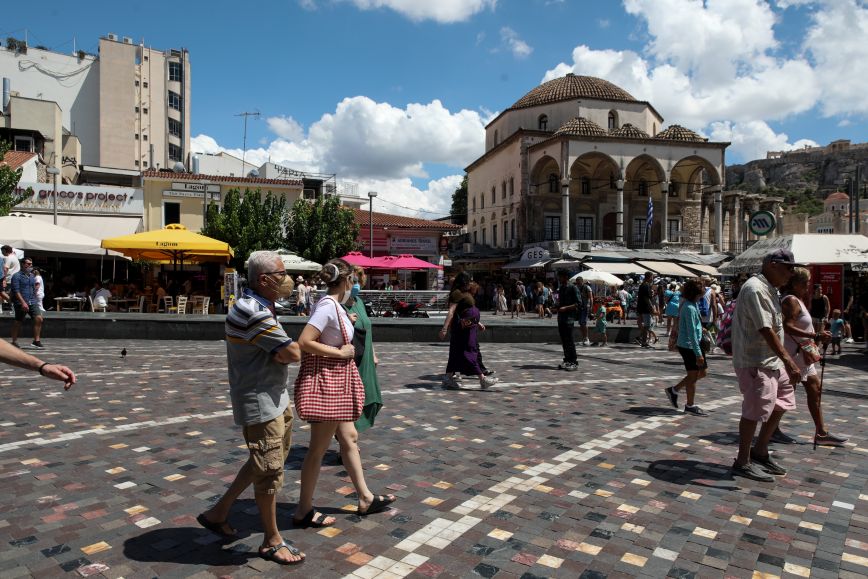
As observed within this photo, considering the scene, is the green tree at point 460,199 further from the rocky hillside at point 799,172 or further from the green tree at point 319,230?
the rocky hillside at point 799,172

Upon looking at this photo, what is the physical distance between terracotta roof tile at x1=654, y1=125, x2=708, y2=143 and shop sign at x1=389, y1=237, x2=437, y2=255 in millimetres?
16689

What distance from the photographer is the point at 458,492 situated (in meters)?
4.37


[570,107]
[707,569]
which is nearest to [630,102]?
[570,107]

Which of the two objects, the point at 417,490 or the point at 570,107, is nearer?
the point at 417,490

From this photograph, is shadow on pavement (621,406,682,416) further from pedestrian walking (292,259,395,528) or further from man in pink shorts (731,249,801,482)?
pedestrian walking (292,259,395,528)

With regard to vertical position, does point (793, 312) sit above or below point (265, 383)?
above

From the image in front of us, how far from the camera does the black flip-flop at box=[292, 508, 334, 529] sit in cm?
368

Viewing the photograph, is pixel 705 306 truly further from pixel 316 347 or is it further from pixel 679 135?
pixel 679 135

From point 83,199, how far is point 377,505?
32.3 m

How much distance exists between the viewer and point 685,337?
286 inches

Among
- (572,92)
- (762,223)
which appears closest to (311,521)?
(762,223)

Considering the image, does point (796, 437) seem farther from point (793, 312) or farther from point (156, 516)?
point (156, 516)

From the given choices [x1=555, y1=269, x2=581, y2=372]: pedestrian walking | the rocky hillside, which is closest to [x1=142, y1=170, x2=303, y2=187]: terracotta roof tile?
[x1=555, y1=269, x2=581, y2=372]: pedestrian walking

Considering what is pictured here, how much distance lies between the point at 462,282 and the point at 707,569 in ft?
18.3
